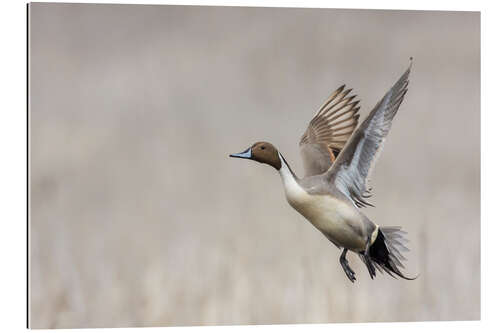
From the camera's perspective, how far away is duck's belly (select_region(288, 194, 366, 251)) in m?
3.57

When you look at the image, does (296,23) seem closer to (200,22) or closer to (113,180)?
(200,22)

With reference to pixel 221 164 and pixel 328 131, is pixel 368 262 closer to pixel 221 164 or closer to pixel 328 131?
pixel 328 131

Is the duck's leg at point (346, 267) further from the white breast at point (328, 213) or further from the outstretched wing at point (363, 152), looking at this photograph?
the outstretched wing at point (363, 152)

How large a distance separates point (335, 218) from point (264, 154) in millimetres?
391

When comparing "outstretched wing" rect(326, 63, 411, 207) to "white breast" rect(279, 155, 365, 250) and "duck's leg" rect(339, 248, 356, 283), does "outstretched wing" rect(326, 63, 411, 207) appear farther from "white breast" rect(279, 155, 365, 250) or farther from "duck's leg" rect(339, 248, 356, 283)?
"duck's leg" rect(339, 248, 356, 283)

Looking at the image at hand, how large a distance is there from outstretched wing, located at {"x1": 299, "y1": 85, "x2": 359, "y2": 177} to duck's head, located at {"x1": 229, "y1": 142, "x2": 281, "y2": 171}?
0.12m

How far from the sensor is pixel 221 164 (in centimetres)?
371

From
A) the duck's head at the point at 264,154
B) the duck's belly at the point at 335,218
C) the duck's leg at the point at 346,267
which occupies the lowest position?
the duck's leg at the point at 346,267

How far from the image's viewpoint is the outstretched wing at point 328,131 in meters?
3.63

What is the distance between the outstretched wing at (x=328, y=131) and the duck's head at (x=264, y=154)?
0.12 m

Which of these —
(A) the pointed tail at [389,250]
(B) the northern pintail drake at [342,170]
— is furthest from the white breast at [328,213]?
(A) the pointed tail at [389,250]

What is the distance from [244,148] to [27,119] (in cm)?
89

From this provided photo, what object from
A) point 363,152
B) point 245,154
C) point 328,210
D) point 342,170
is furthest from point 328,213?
point 245,154

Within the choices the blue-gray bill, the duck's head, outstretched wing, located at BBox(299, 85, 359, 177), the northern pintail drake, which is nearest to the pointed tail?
the northern pintail drake
